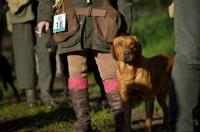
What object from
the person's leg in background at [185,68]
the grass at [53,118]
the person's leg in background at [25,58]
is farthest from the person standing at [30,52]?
the person's leg in background at [185,68]

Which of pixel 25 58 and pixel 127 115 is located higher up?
pixel 25 58

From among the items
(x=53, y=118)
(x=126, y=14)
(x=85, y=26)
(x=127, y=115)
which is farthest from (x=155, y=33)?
(x=85, y=26)

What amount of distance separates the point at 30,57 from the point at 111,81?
327cm

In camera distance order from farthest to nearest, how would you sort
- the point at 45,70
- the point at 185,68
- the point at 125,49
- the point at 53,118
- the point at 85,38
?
the point at 45,70, the point at 53,118, the point at 125,49, the point at 85,38, the point at 185,68

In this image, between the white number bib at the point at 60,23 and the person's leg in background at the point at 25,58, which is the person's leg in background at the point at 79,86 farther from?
the person's leg in background at the point at 25,58

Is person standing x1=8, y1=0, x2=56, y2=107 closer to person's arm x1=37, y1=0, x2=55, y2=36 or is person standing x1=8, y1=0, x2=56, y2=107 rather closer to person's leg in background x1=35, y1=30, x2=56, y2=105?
person's leg in background x1=35, y1=30, x2=56, y2=105

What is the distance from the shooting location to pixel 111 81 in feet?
18.1

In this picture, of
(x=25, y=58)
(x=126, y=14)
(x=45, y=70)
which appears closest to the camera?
(x=126, y=14)

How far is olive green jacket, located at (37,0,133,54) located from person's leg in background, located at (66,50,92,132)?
0.52 ft

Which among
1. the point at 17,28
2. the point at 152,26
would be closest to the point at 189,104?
the point at 17,28

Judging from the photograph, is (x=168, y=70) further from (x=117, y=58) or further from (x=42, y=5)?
(x=42, y=5)

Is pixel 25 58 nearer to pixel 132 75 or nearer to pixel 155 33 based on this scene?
pixel 132 75

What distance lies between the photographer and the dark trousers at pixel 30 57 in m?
8.41

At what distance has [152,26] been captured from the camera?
52.1ft
